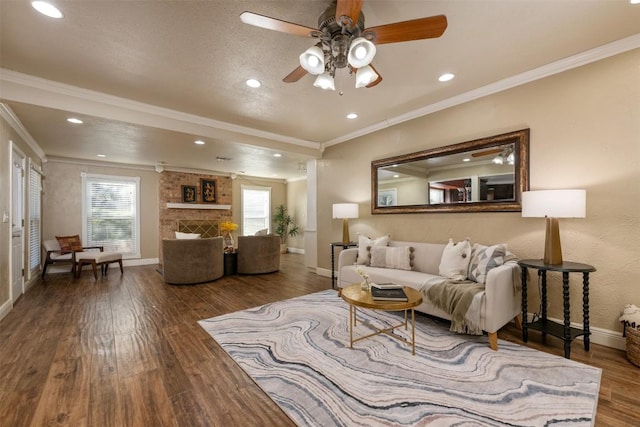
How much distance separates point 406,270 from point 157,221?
253 inches

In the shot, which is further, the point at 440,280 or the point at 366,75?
the point at 440,280

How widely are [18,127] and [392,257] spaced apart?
212 inches

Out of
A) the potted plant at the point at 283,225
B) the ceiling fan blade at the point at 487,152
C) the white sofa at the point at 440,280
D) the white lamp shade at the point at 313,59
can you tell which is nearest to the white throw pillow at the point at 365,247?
the white sofa at the point at 440,280

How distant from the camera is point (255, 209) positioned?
8.68 m

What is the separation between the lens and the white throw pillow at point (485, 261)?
2660mm

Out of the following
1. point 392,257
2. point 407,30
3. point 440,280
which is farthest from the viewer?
point 392,257

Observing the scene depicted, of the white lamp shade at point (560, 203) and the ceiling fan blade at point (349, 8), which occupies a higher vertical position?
the ceiling fan blade at point (349, 8)

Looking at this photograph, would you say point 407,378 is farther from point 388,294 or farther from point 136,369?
point 136,369

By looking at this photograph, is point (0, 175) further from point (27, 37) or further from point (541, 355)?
point (541, 355)

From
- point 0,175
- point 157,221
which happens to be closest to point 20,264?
point 0,175

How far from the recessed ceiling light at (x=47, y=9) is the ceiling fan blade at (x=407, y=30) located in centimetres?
219

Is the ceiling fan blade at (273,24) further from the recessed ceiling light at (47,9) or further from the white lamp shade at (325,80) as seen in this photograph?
the recessed ceiling light at (47,9)

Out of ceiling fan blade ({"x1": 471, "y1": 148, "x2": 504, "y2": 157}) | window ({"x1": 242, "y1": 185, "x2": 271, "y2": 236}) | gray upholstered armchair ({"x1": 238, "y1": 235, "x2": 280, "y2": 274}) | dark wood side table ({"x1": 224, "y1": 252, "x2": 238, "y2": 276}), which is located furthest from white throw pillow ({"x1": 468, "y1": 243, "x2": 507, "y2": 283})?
window ({"x1": 242, "y1": 185, "x2": 271, "y2": 236})

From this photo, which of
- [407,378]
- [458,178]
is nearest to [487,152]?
[458,178]
